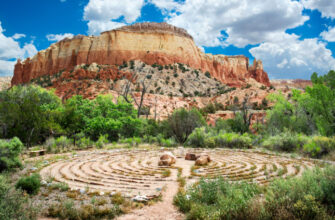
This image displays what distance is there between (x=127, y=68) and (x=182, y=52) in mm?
21525

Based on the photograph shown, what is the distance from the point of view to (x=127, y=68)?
6619 cm

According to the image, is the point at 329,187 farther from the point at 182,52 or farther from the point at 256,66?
the point at 256,66

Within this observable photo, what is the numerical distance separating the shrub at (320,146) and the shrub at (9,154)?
15.3 meters

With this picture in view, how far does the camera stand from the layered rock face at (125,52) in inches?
2849

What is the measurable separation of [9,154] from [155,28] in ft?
258

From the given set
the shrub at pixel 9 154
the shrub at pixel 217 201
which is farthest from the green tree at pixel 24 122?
the shrub at pixel 217 201

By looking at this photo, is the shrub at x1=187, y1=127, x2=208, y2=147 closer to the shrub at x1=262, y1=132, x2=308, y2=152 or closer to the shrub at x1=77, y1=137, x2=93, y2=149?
the shrub at x1=262, y1=132, x2=308, y2=152

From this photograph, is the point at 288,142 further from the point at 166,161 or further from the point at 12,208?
the point at 12,208

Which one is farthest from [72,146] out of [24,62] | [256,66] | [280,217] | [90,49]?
[256,66]

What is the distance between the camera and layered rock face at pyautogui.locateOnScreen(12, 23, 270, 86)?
72.4 m

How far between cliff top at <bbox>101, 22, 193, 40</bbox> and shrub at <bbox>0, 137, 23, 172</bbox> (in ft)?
244

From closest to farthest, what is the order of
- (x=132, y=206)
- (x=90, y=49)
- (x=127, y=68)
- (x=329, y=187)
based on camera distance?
(x=329, y=187) → (x=132, y=206) → (x=127, y=68) → (x=90, y=49)

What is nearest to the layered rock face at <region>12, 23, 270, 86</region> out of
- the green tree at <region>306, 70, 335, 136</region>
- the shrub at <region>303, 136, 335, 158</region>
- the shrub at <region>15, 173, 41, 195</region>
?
the shrub at <region>303, 136, 335, 158</region>

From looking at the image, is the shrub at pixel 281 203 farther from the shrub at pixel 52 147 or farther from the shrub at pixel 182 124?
the shrub at pixel 182 124
